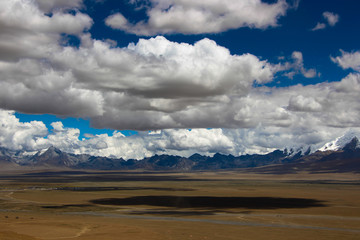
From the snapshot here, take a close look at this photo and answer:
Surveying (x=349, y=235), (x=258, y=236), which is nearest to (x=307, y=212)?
(x=349, y=235)

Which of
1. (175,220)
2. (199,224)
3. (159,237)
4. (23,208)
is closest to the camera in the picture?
(159,237)

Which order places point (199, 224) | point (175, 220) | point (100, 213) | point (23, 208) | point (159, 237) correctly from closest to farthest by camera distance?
point (159, 237), point (199, 224), point (175, 220), point (100, 213), point (23, 208)

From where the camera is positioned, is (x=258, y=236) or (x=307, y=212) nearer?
(x=258, y=236)

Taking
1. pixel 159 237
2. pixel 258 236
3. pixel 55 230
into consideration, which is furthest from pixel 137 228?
pixel 258 236

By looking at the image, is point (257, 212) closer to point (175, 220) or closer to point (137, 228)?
point (175, 220)

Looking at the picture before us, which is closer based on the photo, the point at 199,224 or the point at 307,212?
the point at 199,224

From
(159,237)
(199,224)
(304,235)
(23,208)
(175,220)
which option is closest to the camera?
(159,237)

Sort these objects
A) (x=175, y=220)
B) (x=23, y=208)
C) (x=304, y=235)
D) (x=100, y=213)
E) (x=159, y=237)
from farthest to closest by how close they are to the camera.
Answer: (x=23, y=208) < (x=100, y=213) < (x=175, y=220) < (x=304, y=235) < (x=159, y=237)

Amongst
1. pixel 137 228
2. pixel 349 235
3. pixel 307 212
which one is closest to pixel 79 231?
pixel 137 228

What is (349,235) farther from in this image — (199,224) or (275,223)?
(199,224)
